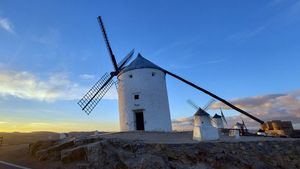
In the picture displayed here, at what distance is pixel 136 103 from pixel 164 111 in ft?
9.38

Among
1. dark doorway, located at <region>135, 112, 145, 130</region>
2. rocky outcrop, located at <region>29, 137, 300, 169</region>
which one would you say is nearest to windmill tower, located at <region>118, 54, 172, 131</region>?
dark doorway, located at <region>135, 112, 145, 130</region>

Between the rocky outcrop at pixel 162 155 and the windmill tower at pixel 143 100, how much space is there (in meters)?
7.92

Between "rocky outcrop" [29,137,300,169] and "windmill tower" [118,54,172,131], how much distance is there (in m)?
7.92

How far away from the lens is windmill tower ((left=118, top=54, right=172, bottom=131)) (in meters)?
22.7

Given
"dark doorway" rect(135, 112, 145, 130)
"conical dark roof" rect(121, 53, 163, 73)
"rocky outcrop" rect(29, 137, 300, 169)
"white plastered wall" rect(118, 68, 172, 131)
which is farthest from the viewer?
"conical dark roof" rect(121, 53, 163, 73)

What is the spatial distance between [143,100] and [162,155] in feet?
34.6

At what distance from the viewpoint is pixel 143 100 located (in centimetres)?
2283

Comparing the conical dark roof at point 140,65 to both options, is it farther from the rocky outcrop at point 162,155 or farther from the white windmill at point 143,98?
the rocky outcrop at point 162,155

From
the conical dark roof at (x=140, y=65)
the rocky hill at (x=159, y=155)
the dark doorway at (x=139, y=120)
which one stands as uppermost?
the conical dark roof at (x=140, y=65)

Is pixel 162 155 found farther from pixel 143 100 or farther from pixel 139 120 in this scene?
pixel 139 120

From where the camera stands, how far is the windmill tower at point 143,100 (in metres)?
22.7

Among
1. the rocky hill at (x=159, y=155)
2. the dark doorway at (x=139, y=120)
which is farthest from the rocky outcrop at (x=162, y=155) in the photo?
the dark doorway at (x=139, y=120)

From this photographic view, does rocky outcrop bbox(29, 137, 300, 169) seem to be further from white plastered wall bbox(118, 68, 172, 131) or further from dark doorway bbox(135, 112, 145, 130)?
dark doorway bbox(135, 112, 145, 130)

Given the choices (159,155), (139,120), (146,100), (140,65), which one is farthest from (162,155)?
(140,65)
